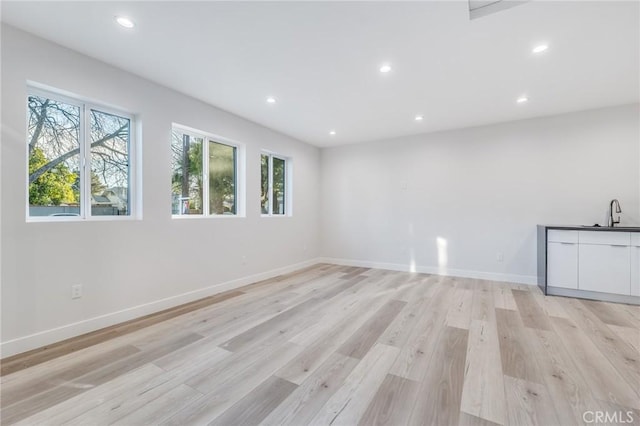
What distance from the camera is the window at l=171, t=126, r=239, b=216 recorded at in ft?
11.3

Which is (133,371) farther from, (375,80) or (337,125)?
(337,125)

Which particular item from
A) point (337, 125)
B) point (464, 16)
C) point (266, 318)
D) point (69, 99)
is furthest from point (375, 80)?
point (69, 99)

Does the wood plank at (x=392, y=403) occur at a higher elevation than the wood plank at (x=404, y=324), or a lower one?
higher

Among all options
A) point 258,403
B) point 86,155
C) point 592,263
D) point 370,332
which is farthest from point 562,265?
point 86,155

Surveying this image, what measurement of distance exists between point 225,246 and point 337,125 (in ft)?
8.84

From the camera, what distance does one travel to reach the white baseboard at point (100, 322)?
7.00 feet

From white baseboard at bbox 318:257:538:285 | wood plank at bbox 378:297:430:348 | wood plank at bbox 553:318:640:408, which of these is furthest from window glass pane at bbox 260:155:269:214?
wood plank at bbox 553:318:640:408

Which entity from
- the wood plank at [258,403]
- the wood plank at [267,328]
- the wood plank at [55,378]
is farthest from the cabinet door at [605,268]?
the wood plank at [55,378]

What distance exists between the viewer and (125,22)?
2.08m

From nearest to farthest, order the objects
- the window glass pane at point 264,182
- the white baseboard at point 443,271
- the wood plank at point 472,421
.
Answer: the wood plank at point 472,421, the white baseboard at point 443,271, the window glass pane at point 264,182

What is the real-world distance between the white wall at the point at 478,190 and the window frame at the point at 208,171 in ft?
7.63

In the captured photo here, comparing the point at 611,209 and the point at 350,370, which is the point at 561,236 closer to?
the point at 611,209

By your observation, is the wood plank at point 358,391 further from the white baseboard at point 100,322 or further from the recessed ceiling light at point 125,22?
the recessed ceiling light at point 125,22

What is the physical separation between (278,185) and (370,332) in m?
3.45
